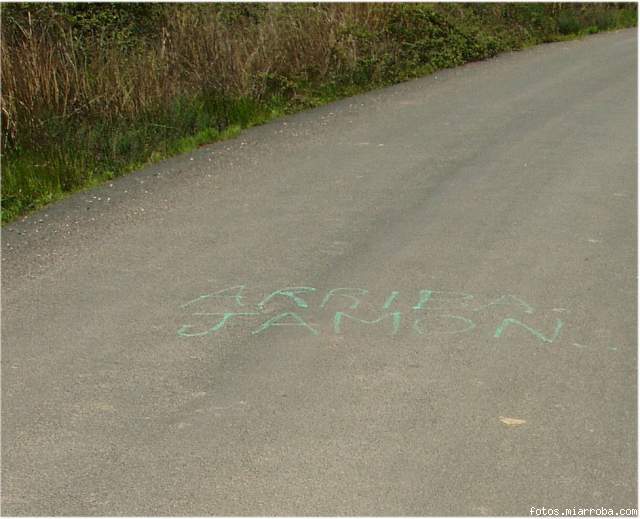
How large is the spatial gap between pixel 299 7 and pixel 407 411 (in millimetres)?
10835

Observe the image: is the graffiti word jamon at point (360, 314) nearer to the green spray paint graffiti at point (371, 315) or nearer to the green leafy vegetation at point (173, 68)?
the green spray paint graffiti at point (371, 315)

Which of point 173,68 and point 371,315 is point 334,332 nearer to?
point 371,315

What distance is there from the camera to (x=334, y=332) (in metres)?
6.66

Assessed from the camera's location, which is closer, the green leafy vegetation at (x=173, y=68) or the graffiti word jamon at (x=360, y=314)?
the graffiti word jamon at (x=360, y=314)

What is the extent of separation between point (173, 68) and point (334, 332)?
7298 millimetres

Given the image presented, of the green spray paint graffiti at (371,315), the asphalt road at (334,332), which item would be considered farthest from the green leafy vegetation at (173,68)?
the green spray paint graffiti at (371,315)

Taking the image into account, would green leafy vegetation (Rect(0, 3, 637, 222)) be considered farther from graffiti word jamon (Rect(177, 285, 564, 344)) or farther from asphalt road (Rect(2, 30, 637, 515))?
graffiti word jamon (Rect(177, 285, 564, 344))

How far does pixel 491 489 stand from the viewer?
483 cm

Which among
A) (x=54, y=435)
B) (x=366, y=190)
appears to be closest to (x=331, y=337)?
(x=54, y=435)

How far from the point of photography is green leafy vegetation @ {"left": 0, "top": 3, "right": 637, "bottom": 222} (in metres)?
11.2

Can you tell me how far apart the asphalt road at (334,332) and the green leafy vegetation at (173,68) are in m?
0.82

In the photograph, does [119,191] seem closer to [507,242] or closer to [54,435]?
[507,242]

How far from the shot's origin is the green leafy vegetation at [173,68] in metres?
11.2

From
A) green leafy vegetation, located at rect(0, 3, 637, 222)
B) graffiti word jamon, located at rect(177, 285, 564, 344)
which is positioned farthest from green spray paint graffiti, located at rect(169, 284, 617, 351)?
green leafy vegetation, located at rect(0, 3, 637, 222)
